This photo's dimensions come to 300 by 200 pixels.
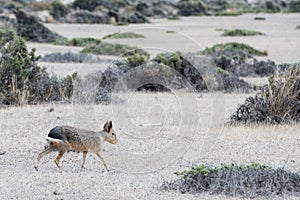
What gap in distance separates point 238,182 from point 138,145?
285 cm

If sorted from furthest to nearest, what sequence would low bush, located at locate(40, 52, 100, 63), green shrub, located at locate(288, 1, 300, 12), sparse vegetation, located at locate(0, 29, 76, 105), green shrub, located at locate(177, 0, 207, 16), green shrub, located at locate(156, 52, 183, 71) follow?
green shrub, located at locate(177, 0, 207, 16)
green shrub, located at locate(288, 1, 300, 12)
low bush, located at locate(40, 52, 100, 63)
green shrub, located at locate(156, 52, 183, 71)
sparse vegetation, located at locate(0, 29, 76, 105)

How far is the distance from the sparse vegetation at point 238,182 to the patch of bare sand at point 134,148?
0.19 m

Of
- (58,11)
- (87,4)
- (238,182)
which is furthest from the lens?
(87,4)

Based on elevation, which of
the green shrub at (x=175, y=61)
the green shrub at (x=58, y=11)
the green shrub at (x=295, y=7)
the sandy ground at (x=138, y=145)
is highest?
the green shrub at (x=175, y=61)

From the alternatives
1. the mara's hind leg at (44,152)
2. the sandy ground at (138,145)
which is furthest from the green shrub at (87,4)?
the mara's hind leg at (44,152)

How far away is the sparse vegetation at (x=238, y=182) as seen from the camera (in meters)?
8.48

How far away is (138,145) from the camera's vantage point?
11188 millimetres

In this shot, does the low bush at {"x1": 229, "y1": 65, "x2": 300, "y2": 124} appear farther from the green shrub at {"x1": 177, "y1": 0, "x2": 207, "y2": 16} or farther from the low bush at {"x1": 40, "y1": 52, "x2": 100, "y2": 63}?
the green shrub at {"x1": 177, "y1": 0, "x2": 207, "y2": 16}

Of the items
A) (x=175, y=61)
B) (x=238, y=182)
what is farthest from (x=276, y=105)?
(x=175, y=61)

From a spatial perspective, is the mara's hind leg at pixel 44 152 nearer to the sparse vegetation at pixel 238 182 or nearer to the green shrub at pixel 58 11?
the sparse vegetation at pixel 238 182

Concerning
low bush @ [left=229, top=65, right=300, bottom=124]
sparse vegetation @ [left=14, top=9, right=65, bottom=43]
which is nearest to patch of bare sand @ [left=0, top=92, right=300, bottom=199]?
low bush @ [left=229, top=65, right=300, bottom=124]

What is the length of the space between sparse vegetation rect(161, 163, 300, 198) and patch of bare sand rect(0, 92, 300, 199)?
19 cm

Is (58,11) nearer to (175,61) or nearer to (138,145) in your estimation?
(175,61)

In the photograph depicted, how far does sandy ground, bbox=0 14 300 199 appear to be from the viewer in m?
8.63
